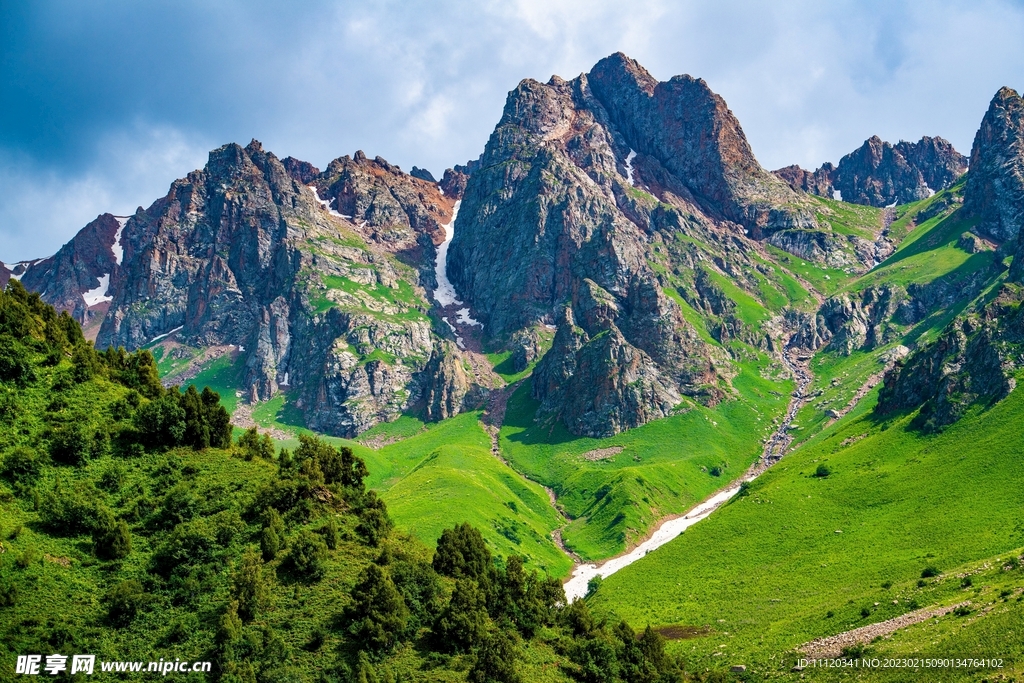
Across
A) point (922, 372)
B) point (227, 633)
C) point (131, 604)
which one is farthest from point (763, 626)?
point (922, 372)

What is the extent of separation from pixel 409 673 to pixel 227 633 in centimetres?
1511

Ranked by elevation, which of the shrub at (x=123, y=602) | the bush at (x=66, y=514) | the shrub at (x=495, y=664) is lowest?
the shrub at (x=495, y=664)

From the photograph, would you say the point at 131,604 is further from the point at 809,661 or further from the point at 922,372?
the point at 922,372

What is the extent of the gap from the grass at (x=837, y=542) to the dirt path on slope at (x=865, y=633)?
3739mm

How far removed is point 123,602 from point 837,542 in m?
120

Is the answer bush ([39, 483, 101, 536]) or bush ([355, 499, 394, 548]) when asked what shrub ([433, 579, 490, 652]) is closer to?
bush ([355, 499, 394, 548])

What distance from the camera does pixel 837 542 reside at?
128m

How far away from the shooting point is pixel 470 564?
79.4 meters

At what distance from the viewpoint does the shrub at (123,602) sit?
53.7m

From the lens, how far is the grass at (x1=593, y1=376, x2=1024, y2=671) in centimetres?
9331

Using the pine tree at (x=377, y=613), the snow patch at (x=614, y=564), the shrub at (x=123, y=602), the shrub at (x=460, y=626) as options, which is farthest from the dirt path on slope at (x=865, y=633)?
the snow patch at (x=614, y=564)

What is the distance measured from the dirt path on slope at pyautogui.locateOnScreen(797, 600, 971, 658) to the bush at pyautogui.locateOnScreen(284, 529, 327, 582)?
54.2 meters

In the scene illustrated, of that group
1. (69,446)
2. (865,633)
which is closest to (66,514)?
(69,446)

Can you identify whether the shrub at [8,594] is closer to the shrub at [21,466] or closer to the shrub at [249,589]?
the shrub at [21,466]
